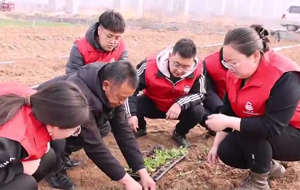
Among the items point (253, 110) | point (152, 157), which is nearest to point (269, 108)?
point (253, 110)

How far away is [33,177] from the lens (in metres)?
2.50

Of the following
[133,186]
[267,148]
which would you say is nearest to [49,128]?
[133,186]

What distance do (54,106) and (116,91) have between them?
0.61m

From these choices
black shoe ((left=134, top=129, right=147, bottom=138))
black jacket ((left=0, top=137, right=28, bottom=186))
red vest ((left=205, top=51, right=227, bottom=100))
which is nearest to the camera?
black jacket ((left=0, top=137, right=28, bottom=186))

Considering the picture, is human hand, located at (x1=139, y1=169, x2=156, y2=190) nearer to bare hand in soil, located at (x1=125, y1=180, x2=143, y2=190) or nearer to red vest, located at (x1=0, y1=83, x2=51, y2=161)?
bare hand in soil, located at (x1=125, y1=180, x2=143, y2=190)

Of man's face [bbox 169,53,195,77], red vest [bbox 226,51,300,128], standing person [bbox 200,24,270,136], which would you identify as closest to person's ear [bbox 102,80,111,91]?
red vest [bbox 226,51,300,128]

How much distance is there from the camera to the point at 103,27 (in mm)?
4047

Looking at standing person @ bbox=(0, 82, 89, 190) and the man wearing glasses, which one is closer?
standing person @ bbox=(0, 82, 89, 190)

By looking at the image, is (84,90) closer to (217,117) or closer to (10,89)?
(10,89)

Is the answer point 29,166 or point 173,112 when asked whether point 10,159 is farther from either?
point 173,112

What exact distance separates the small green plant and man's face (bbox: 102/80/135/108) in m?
0.98

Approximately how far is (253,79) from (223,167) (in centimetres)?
120

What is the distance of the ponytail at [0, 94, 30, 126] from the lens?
2166mm

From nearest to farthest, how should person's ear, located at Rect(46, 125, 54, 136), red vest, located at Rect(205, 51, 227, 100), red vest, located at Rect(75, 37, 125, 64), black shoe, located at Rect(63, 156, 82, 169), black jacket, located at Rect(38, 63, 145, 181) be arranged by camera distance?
1. person's ear, located at Rect(46, 125, 54, 136)
2. black jacket, located at Rect(38, 63, 145, 181)
3. black shoe, located at Rect(63, 156, 82, 169)
4. red vest, located at Rect(205, 51, 227, 100)
5. red vest, located at Rect(75, 37, 125, 64)
